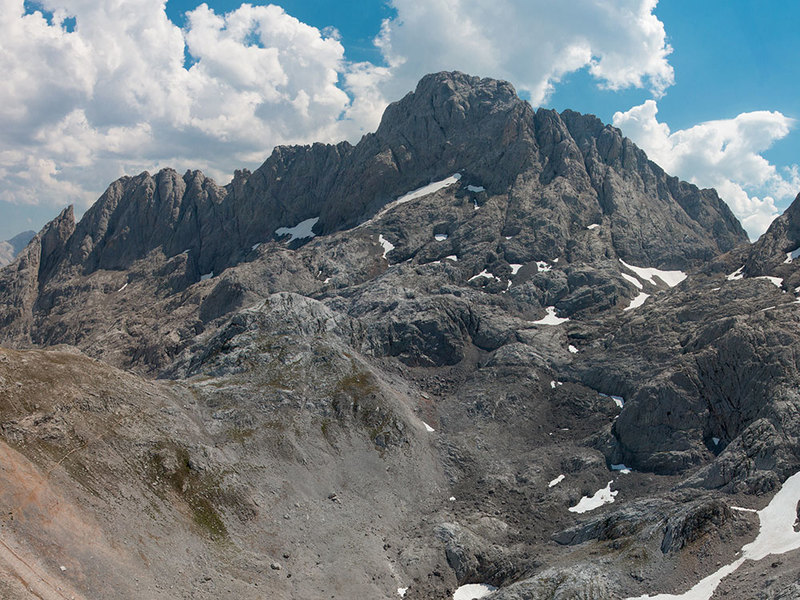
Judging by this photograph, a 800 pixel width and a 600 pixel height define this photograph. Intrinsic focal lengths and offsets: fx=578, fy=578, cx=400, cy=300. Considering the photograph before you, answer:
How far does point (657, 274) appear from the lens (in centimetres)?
13862

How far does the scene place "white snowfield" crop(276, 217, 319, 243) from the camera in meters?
167

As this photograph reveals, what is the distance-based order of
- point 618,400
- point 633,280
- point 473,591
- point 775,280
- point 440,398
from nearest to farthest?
point 473,591 < point 618,400 < point 440,398 < point 775,280 < point 633,280

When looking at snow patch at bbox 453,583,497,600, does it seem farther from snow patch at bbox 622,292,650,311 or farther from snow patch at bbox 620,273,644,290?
snow patch at bbox 620,273,644,290

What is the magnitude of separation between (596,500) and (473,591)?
2094cm

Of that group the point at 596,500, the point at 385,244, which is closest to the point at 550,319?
the point at 385,244

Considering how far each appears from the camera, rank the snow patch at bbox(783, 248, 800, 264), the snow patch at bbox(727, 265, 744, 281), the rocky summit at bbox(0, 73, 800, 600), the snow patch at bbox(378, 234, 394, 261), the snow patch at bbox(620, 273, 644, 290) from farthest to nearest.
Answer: the snow patch at bbox(378, 234, 394, 261)
the snow patch at bbox(620, 273, 644, 290)
the snow patch at bbox(727, 265, 744, 281)
the snow patch at bbox(783, 248, 800, 264)
the rocky summit at bbox(0, 73, 800, 600)

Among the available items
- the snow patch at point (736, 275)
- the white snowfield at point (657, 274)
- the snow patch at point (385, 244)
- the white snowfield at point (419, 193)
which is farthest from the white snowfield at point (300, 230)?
the snow patch at point (736, 275)

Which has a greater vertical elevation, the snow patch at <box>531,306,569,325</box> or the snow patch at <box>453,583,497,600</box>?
the snow patch at <box>531,306,569,325</box>

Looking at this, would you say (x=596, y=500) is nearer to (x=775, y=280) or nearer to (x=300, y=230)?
(x=775, y=280)

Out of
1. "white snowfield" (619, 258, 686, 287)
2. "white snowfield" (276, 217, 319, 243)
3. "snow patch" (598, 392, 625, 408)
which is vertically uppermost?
"white snowfield" (276, 217, 319, 243)

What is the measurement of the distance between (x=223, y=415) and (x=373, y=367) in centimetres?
3161

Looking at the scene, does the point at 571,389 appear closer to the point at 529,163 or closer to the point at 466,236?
the point at 466,236

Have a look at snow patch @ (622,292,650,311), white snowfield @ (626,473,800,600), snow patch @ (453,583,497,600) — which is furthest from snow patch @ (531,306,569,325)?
snow patch @ (453,583,497,600)

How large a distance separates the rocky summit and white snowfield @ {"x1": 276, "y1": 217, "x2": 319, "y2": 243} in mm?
1372
